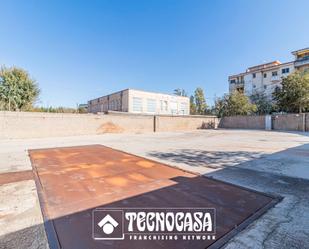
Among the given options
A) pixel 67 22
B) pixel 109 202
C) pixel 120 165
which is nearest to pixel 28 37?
pixel 67 22

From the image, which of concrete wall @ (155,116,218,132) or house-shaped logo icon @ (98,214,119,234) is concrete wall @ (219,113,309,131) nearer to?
concrete wall @ (155,116,218,132)

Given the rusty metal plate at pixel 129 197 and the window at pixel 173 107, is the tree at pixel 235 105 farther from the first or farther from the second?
the rusty metal plate at pixel 129 197

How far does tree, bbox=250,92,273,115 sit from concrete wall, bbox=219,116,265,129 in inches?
254

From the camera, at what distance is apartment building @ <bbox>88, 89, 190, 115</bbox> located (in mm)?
24047

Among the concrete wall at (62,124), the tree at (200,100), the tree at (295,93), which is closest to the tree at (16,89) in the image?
the concrete wall at (62,124)

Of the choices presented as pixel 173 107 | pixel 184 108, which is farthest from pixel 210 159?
pixel 184 108

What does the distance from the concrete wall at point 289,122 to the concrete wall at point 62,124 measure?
579 inches

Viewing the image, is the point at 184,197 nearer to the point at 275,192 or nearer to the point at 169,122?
the point at 275,192

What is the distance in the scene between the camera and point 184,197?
2.54 metres

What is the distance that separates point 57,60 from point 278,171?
54.2ft

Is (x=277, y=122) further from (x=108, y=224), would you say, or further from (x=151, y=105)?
(x=108, y=224)

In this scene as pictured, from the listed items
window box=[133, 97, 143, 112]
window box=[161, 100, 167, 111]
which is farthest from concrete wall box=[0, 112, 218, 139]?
window box=[161, 100, 167, 111]

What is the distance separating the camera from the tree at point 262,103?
26.3 metres

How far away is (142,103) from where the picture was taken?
83.3 feet
